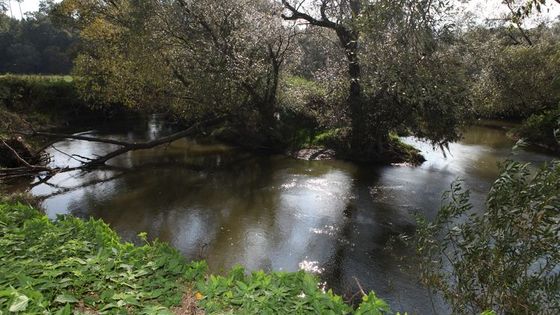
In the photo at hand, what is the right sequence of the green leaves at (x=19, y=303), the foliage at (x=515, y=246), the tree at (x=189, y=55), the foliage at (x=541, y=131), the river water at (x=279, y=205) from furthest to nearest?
1. the foliage at (x=541, y=131)
2. the tree at (x=189, y=55)
3. the river water at (x=279, y=205)
4. the foliage at (x=515, y=246)
5. the green leaves at (x=19, y=303)

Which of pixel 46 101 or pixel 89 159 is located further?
pixel 46 101

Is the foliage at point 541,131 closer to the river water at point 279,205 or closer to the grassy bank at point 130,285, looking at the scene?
the river water at point 279,205

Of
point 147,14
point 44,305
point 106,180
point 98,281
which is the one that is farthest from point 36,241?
point 147,14

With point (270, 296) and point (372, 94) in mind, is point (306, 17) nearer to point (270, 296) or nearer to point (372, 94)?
point (372, 94)

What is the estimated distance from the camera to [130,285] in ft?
13.5

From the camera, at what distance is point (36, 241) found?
5.12m

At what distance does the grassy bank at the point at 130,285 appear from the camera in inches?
145

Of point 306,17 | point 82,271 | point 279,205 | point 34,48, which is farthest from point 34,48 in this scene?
point 82,271

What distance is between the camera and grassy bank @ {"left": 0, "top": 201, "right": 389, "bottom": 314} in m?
3.67

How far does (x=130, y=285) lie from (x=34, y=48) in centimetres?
6202

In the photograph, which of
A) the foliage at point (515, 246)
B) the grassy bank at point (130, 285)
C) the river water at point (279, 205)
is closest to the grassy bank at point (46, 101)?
the river water at point (279, 205)

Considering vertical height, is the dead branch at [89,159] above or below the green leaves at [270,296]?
below

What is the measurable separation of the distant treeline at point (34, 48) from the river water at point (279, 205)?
38.4m

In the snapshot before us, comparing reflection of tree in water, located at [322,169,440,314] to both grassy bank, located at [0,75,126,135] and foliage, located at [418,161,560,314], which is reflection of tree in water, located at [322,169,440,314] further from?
grassy bank, located at [0,75,126,135]
